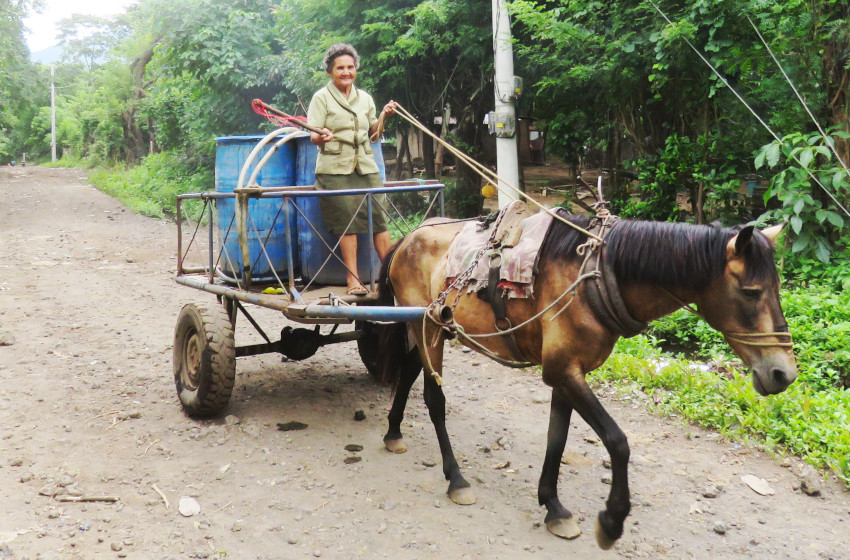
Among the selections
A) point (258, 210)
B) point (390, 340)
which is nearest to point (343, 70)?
point (258, 210)

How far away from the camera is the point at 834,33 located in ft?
20.9

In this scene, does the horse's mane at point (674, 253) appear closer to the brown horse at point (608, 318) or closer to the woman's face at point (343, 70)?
the brown horse at point (608, 318)

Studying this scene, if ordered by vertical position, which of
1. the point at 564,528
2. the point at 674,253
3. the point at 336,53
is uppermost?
the point at 336,53

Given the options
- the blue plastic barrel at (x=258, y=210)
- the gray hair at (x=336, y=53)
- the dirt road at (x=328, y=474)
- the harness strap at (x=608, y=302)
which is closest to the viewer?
the harness strap at (x=608, y=302)

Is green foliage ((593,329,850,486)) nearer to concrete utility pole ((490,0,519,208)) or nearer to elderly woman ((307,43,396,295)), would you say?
elderly woman ((307,43,396,295))

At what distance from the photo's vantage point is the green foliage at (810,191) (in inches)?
241

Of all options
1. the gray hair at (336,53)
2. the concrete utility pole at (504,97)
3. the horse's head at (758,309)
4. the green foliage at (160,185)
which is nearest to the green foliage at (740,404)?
the horse's head at (758,309)

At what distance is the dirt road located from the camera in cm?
358

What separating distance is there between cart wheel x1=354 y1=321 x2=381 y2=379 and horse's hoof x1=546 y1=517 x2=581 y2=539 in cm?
215

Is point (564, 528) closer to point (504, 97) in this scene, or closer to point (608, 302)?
point (608, 302)

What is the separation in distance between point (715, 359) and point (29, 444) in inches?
187

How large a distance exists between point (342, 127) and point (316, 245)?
0.85m

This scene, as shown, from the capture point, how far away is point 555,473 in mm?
3719

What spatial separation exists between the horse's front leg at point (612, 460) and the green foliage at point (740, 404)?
1.64m
